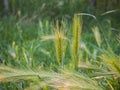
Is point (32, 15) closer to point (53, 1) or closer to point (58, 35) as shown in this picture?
point (53, 1)

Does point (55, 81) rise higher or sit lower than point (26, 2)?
lower

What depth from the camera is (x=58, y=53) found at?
4.62 feet

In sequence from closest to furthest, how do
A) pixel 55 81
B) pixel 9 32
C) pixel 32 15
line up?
1. pixel 55 81
2. pixel 9 32
3. pixel 32 15

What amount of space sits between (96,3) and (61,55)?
9.99 ft

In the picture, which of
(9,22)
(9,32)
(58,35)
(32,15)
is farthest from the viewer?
(32,15)

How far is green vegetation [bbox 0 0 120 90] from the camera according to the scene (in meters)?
1.18

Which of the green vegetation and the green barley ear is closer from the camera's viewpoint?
the green vegetation

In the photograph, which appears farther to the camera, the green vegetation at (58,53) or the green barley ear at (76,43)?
the green barley ear at (76,43)

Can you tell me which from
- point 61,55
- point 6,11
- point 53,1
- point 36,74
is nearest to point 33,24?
point 6,11

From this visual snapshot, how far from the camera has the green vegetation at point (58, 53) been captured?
1.18 metres

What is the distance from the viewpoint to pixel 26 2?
4.16 metres

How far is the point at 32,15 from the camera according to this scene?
3883 millimetres

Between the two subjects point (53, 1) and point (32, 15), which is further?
point (53, 1)

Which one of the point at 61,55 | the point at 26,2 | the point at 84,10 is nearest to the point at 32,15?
the point at 26,2
